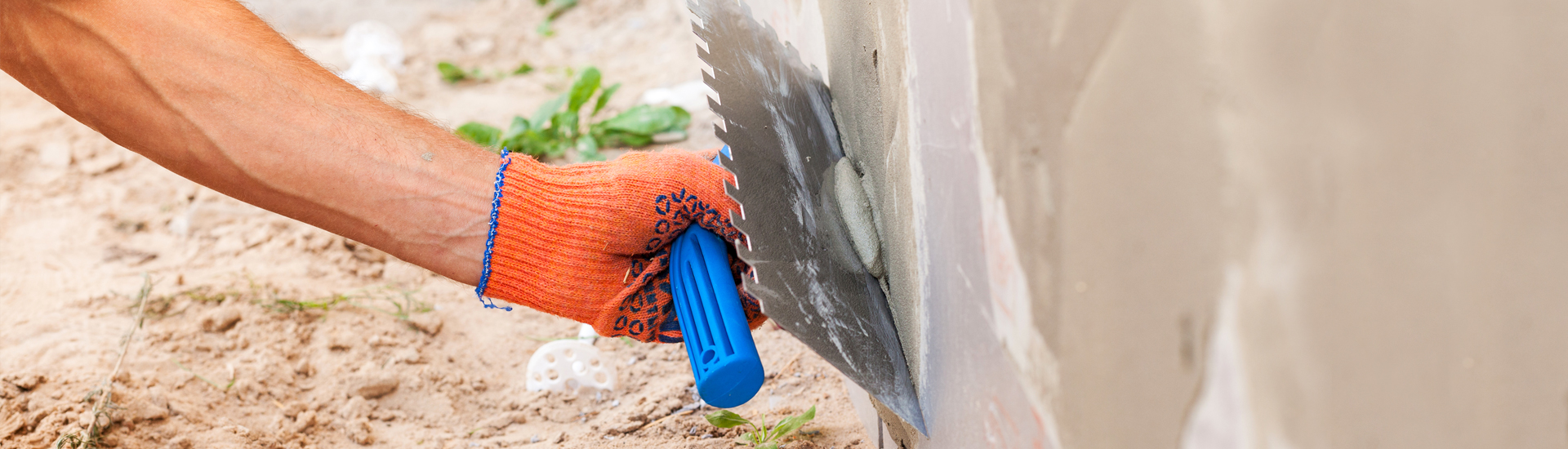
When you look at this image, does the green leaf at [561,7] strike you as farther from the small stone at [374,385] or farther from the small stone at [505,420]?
the small stone at [505,420]

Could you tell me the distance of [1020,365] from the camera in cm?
Result: 84

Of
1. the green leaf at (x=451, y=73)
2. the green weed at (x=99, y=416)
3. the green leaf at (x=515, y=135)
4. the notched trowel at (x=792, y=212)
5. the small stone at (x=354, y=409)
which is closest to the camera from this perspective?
the notched trowel at (x=792, y=212)

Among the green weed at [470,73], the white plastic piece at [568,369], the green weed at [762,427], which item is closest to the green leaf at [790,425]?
the green weed at [762,427]

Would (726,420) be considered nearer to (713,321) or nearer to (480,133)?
(713,321)

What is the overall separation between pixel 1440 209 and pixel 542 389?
5.70 feet

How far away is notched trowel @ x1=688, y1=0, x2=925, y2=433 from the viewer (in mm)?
1121

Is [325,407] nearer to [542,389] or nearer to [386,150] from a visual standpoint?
[542,389]

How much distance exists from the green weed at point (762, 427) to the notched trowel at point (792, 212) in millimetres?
388

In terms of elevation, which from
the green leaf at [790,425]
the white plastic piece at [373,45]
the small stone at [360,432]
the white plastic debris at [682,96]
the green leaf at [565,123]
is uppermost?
the white plastic piece at [373,45]

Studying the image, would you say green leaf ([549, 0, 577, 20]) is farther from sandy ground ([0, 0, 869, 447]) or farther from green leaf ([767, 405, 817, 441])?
green leaf ([767, 405, 817, 441])

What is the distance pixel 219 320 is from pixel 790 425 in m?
1.38

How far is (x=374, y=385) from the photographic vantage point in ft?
6.28

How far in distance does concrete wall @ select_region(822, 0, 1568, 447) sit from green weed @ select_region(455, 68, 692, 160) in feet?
7.67

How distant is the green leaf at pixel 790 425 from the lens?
162cm
